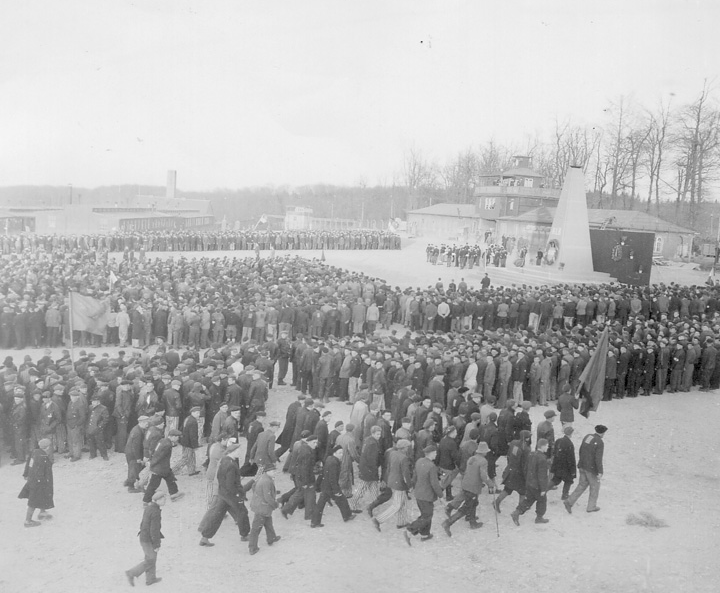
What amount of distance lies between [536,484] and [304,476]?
3043 millimetres

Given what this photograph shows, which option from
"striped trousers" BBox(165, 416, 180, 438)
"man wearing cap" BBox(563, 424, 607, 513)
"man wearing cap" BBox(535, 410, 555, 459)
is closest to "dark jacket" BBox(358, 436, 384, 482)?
"man wearing cap" BBox(535, 410, 555, 459)

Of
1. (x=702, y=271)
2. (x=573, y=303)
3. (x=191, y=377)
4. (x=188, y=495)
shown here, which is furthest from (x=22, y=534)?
(x=702, y=271)

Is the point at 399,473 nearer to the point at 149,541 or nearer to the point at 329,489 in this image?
the point at 329,489

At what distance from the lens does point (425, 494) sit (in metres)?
8.18

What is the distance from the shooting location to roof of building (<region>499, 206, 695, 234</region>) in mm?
46719

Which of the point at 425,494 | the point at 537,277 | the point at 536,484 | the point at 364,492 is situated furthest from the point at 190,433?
the point at 537,277

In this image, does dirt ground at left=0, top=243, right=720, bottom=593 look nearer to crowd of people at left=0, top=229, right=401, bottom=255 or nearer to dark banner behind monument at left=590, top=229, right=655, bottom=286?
dark banner behind monument at left=590, top=229, right=655, bottom=286

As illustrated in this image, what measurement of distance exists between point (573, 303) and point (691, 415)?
25.1 feet

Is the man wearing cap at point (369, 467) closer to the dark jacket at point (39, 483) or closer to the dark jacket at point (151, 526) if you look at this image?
the dark jacket at point (151, 526)

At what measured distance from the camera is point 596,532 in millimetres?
8625

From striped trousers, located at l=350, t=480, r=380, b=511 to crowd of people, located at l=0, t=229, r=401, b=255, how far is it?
27.1m

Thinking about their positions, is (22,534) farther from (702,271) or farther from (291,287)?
(702,271)

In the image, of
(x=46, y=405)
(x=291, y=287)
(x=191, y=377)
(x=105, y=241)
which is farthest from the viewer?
(x=105, y=241)

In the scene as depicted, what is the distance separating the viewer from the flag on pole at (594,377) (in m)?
11.9
